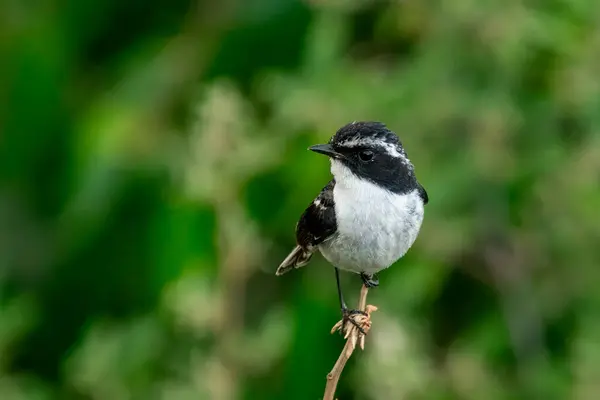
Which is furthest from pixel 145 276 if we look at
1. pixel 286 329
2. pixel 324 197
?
pixel 324 197

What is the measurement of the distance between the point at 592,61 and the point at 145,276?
2.27 metres

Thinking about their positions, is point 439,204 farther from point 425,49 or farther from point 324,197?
point 324,197

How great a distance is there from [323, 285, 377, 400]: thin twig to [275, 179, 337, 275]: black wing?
18 cm

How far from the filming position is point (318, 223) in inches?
95.0

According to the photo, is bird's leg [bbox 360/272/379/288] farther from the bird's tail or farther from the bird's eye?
the bird's eye

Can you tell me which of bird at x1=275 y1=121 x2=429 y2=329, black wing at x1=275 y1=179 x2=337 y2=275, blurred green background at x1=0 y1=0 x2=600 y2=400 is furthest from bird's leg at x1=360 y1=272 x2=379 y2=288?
blurred green background at x1=0 y1=0 x2=600 y2=400

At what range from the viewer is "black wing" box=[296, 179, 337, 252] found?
2400 mm

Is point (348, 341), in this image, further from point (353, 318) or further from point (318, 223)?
point (318, 223)

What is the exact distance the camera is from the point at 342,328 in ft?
7.83

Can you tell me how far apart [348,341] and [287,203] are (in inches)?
86.3

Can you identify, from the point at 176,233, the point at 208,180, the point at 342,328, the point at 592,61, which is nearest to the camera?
the point at 342,328

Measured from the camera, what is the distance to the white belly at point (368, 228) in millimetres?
2320

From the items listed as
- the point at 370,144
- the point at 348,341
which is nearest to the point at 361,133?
the point at 370,144

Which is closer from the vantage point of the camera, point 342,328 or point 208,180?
point 342,328
